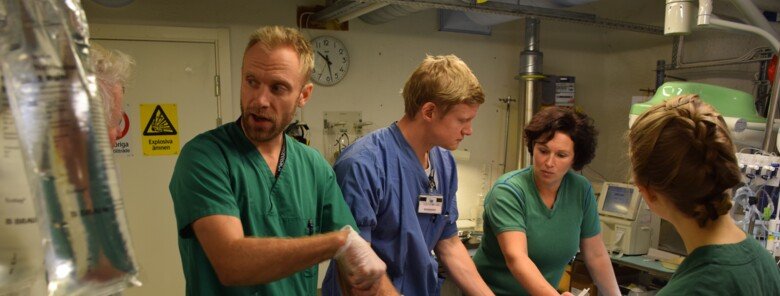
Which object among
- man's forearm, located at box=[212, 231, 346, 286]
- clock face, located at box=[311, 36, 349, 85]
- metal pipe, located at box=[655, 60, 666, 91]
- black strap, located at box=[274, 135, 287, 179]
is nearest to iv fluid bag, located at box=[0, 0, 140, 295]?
man's forearm, located at box=[212, 231, 346, 286]

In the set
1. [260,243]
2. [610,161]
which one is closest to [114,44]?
[260,243]

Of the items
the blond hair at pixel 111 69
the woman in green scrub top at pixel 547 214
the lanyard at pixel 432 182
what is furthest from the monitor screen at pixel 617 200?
the blond hair at pixel 111 69

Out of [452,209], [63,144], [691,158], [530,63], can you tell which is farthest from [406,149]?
[530,63]

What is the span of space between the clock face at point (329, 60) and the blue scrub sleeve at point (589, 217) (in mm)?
2122

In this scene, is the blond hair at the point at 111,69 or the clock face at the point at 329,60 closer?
the blond hair at the point at 111,69

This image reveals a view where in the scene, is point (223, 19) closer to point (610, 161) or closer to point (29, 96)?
point (29, 96)

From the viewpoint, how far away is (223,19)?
10.8 ft

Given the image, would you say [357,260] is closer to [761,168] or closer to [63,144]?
[63,144]

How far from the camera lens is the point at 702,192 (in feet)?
3.16

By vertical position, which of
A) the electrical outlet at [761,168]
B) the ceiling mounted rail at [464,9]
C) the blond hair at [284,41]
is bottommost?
the electrical outlet at [761,168]

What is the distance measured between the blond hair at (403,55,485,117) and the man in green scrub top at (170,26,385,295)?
0.37 meters

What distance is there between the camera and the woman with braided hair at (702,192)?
0.93 meters

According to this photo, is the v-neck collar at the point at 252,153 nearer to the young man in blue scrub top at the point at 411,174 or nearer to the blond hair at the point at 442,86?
the young man in blue scrub top at the point at 411,174

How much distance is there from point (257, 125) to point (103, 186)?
2.87 ft
